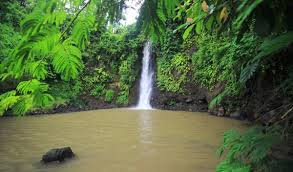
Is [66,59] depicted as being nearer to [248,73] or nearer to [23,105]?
[23,105]

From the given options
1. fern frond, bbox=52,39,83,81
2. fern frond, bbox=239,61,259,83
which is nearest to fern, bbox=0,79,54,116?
fern frond, bbox=52,39,83,81

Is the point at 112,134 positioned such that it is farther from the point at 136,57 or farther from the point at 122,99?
the point at 136,57

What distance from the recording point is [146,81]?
15406mm

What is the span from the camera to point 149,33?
142 centimetres

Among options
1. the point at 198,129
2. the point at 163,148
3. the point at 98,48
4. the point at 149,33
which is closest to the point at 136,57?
the point at 98,48

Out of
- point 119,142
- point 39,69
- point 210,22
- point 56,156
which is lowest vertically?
point 56,156

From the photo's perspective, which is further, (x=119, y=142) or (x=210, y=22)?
(x=119, y=142)

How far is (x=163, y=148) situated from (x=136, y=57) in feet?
33.4

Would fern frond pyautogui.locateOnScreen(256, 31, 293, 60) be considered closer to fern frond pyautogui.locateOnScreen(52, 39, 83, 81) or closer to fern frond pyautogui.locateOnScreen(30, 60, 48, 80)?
fern frond pyautogui.locateOnScreen(52, 39, 83, 81)

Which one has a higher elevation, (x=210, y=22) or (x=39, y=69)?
(x=210, y=22)

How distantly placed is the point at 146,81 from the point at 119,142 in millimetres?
8494

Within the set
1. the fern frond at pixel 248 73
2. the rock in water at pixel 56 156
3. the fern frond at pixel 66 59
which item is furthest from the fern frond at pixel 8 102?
the rock in water at pixel 56 156

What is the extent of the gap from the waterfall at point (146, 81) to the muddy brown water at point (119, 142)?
3454 mm

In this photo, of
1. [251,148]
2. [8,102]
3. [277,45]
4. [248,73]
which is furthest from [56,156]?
[277,45]
